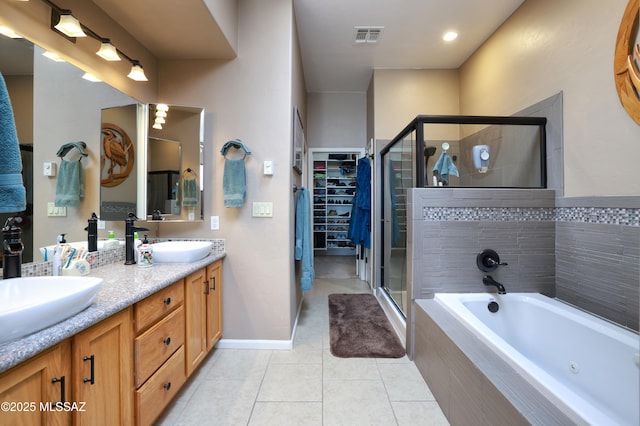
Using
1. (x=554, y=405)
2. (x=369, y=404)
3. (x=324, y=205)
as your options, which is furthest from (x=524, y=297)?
(x=324, y=205)

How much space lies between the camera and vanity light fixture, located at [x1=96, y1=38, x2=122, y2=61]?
1.62m

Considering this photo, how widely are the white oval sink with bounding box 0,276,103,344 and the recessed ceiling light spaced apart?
137 inches

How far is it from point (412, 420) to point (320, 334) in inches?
43.1

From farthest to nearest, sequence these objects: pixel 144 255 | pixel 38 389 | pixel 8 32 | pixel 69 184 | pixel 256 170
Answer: pixel 256 170 < pixel 144 255 < pixel 69 184 < pixel 8 32 < pixel 38 389

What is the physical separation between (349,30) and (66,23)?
7.41 feet

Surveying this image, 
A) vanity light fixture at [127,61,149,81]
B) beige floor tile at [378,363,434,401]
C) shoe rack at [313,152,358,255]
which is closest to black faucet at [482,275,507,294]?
beige floor tile at [378,363,434,401]

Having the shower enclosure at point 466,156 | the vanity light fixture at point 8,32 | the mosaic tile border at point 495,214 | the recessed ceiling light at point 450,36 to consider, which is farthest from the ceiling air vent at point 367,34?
the vanity light fixture at point 8,32

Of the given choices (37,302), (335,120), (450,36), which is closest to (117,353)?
(37,302)

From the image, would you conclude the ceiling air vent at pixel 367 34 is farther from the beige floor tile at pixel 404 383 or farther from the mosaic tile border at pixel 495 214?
the beige floor tile at pixel 404 383

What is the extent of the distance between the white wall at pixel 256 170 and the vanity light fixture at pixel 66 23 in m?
0.88

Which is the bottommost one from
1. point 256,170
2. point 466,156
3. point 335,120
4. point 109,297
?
point 109,297

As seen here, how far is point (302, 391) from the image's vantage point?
1679 millimetres

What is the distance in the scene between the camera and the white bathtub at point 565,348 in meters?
1.03

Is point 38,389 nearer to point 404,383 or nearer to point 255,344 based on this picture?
point 255,344
